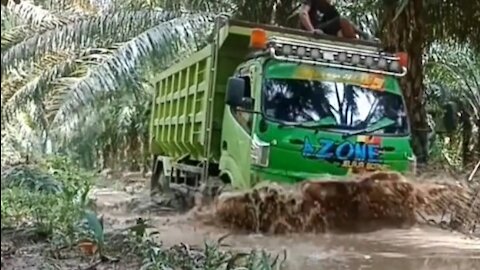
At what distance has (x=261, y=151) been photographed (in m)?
8.54

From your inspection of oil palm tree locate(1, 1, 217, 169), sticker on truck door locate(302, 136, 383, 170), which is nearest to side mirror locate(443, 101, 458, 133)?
sticker on truck door locate(302, 136, 383, 170)

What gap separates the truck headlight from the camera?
28.0 feet

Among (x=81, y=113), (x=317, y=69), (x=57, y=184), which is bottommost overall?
(x=57, y=184)

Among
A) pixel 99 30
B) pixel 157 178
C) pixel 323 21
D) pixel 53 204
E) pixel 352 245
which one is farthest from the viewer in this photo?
pixel 157 178

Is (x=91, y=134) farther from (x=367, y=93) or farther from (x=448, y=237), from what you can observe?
(x=448, y=237)

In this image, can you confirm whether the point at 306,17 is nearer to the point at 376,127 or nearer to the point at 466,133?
the point at 376,127

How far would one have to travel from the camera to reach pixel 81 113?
8.25 metres

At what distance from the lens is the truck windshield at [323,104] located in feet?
28.5

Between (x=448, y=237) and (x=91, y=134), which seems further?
(x=448, y=237)

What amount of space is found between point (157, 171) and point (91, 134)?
484 centimetres

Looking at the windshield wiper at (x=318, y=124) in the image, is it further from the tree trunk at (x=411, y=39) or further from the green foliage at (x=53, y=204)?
the tree trunk at (x=411, y=39)

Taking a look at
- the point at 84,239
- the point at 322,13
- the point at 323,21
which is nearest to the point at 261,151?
the point at 323,21

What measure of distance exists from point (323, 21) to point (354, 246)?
315cm

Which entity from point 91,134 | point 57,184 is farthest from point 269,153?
point 57,184
